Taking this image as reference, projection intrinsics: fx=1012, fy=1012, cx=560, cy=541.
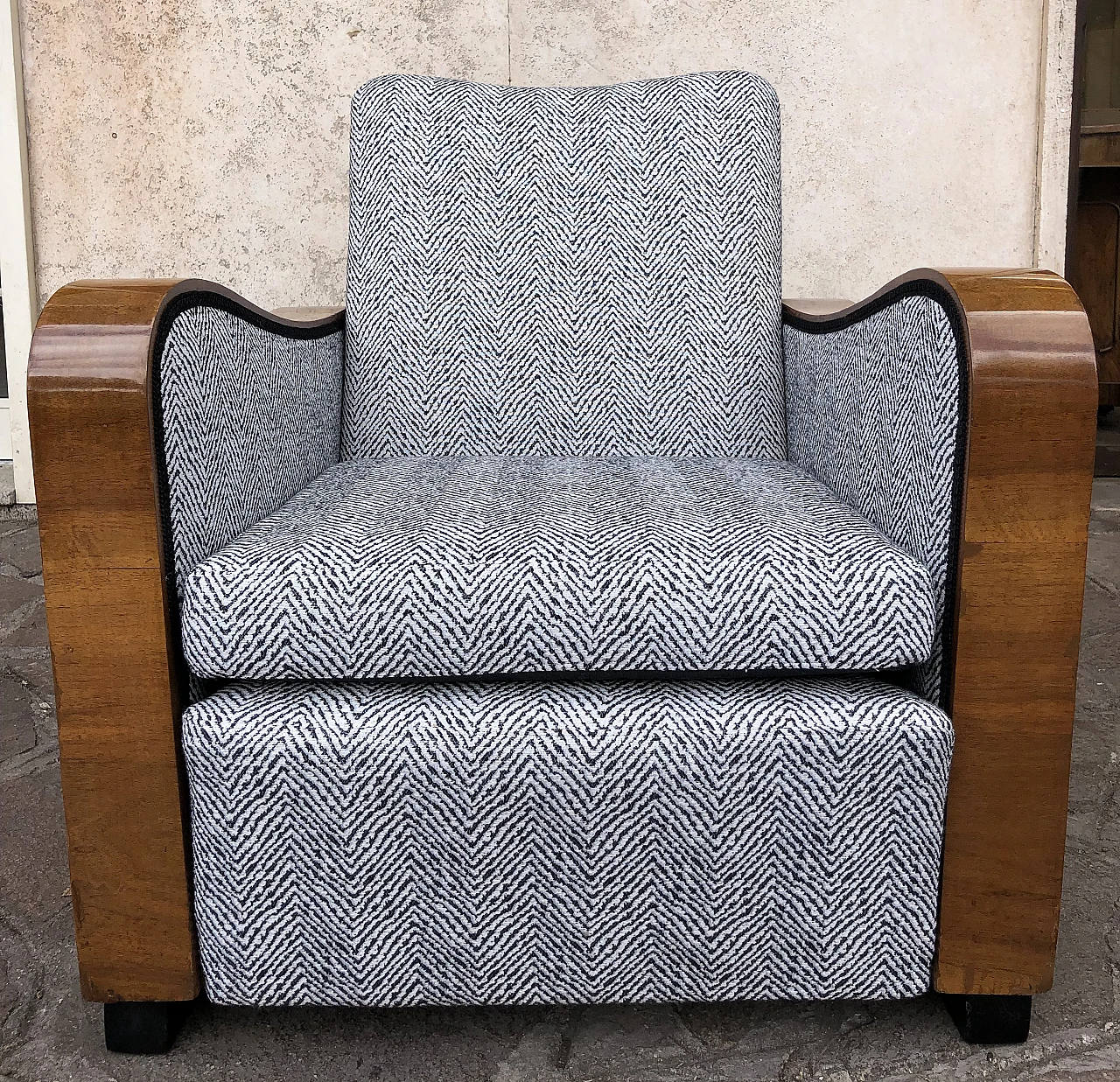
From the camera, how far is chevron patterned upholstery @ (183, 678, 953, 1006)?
796mm

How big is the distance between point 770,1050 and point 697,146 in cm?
112

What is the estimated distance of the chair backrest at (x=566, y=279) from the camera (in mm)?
1360

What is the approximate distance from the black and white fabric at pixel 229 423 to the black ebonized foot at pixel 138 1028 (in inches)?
14.6

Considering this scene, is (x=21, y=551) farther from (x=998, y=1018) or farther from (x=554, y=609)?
(x=998, y=1018)

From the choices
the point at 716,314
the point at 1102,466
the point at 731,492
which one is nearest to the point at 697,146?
the point at 716,314

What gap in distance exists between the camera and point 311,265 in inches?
102

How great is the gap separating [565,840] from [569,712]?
0.35ft

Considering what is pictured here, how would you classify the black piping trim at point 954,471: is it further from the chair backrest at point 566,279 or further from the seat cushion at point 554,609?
the chair backrest at point 566,279

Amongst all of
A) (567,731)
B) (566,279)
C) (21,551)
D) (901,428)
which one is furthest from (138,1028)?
(21,551)

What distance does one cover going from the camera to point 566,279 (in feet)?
4.55

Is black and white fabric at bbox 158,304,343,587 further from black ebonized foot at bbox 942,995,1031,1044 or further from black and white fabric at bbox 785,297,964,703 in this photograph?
black ebonized foot at bbox 942,995,1031,1044

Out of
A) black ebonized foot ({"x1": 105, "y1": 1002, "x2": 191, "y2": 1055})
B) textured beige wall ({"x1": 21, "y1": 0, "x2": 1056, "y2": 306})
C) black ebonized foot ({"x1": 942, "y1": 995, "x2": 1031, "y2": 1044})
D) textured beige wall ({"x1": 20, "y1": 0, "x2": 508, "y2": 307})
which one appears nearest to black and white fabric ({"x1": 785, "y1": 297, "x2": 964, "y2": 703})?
black ebonized foot ({"x1": 942, "y1": 995, "x2": 1031, "y2": 1044})

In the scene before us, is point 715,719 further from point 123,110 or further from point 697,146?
point 123,110

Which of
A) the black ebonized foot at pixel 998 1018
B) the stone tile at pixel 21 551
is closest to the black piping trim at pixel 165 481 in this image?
the black ebonized foot at pixel 998 1018
